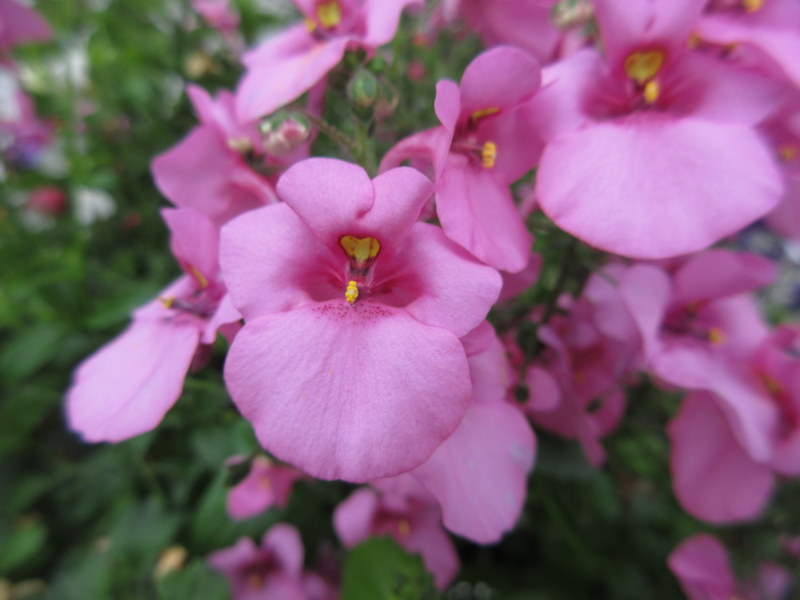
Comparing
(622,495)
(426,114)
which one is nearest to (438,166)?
(426,114)

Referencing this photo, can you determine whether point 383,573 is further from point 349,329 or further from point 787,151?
point 787,151

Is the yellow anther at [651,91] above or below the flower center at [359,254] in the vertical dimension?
above

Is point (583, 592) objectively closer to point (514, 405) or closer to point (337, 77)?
point (514, 405)

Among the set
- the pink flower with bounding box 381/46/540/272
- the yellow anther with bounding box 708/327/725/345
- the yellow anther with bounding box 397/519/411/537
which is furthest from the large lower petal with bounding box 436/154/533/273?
the yellow anther with bounding box 397/519/411/537

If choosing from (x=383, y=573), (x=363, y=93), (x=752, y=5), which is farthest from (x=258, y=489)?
(x=752, y=5)

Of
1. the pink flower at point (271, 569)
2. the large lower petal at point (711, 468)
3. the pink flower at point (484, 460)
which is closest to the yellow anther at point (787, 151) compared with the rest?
the large lower petal at point (711, 468)

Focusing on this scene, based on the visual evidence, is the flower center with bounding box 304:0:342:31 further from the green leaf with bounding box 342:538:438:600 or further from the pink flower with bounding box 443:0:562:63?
the green leaf with bounding box 342:538:438:600

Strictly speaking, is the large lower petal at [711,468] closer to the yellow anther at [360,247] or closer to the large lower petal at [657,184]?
the large lower petal at [657,184]
